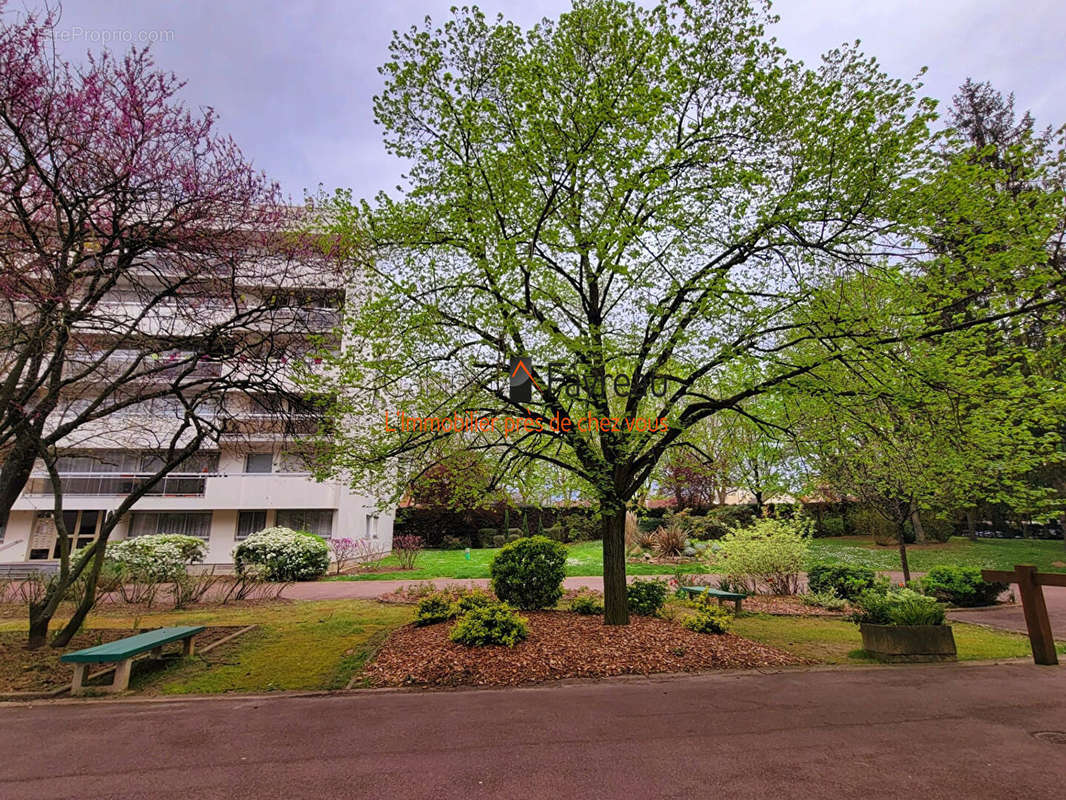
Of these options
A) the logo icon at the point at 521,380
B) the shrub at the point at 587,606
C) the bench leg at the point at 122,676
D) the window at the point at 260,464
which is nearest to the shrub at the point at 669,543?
the shrub at the point at 587,606

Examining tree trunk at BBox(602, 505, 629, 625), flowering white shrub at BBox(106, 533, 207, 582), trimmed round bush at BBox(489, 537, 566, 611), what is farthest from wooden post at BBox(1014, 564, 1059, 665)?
flowering white shrub at BBox(106, 533, 207, 582)

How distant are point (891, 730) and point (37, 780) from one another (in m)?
6.98

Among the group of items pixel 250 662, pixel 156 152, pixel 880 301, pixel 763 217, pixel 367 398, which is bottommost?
pixel 250 662

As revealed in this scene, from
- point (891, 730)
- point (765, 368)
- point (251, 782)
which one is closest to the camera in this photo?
point (251, 782)

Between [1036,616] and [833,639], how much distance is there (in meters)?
2.72

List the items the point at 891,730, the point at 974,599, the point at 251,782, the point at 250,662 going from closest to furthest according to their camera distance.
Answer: the point at 251,782 < the point at 891,730 < the point at 250,662 < the point at 974,599

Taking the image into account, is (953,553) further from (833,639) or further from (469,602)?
(469,602)

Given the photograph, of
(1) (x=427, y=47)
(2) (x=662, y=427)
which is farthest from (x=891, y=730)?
(1) (x=427, y=47)

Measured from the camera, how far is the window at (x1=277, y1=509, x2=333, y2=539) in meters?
26.2

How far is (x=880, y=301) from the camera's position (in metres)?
8.50

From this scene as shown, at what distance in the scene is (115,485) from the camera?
2605 cm

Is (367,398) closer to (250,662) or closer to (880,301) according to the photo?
(250,662)

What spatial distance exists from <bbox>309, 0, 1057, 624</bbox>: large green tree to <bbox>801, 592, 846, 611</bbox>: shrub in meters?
6.19

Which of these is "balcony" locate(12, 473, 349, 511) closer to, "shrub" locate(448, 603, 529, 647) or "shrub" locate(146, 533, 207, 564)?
"shrub" locate(146, 533, 207, 564)
